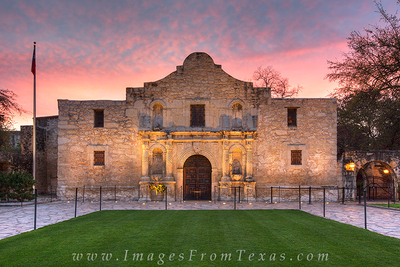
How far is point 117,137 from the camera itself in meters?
17.5

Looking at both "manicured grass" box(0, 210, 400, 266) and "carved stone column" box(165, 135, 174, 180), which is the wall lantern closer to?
"manicured grass" box(0, 210, 400, 266)

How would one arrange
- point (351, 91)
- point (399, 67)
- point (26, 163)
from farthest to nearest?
point (26, 163) < point (351, 91) < point (399, 67)

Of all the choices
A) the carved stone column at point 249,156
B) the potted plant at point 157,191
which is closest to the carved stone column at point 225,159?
the carved stone column at point 249,156

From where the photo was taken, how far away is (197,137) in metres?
17.2

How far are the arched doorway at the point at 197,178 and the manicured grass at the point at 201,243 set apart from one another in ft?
24.4

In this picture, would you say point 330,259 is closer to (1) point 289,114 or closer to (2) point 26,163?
(1) point 289,114

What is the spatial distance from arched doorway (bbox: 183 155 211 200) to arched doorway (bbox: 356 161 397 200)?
913cm

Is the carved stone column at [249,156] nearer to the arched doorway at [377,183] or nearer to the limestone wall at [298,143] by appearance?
the limestone wall at [298,143]

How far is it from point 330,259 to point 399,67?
1558 cm

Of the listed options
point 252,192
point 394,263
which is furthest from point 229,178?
point 394,263

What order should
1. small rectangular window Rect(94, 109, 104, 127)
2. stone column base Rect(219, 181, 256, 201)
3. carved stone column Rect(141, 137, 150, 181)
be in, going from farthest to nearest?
small rectangular window Rect(94, 109, 104, 127)
carved stone column Rect(141, 137, 150, 181)
stone column base Rect(219, 181, 256, 201)

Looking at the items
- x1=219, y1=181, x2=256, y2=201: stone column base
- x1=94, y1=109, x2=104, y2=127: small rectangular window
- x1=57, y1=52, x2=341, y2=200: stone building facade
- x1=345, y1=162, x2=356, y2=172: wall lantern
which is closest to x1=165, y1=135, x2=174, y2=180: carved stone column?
x1=57, y1=52, x2=341, y2=200: stone building facade

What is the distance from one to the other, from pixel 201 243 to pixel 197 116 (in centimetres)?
1167

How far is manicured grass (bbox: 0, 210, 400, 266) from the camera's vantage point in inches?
216
